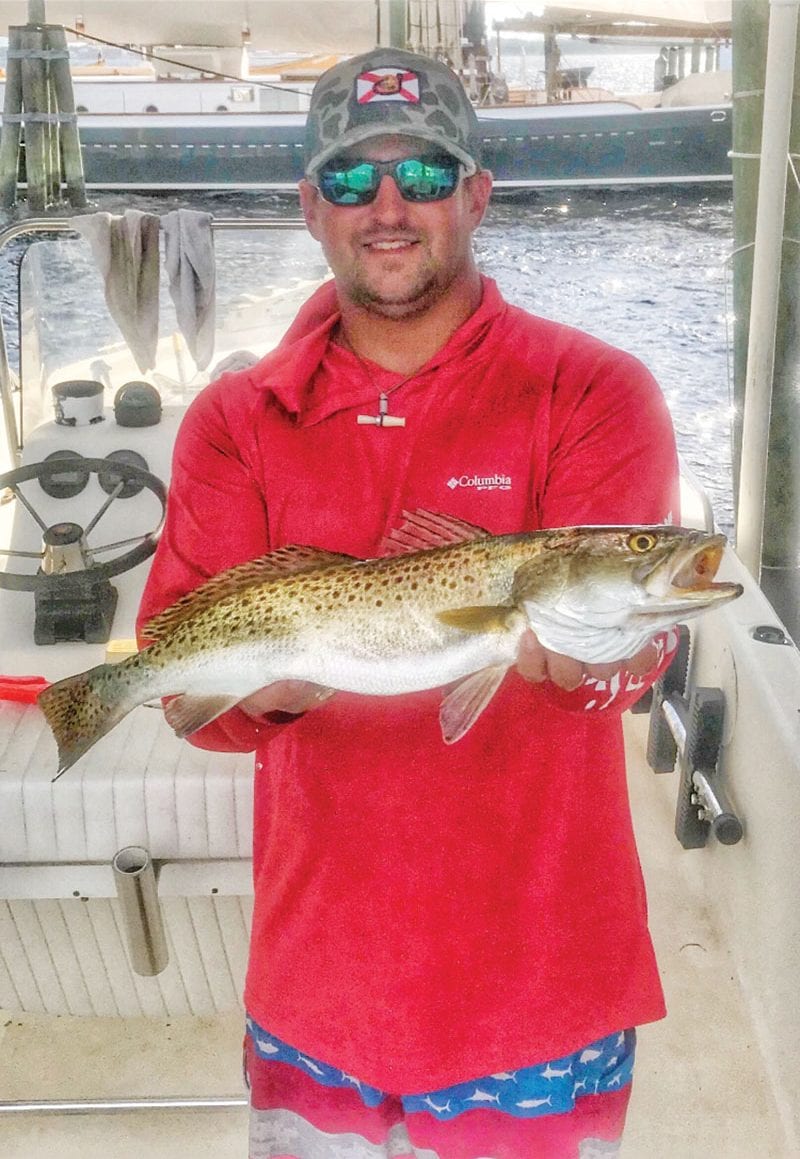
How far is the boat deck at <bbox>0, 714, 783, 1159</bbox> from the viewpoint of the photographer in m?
3.47

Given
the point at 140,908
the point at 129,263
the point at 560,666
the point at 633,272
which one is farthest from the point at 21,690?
the point at 633,272

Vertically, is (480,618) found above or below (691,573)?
below

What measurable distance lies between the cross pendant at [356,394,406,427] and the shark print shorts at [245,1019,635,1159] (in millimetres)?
1502

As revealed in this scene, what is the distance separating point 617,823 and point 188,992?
6.92 ft

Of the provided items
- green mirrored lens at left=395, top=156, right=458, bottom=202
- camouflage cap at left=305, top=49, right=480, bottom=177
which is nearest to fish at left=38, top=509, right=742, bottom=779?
green mirrored lens at left=395, top=156, right=458, bottom=202

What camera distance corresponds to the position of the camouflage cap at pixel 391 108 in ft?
7.80

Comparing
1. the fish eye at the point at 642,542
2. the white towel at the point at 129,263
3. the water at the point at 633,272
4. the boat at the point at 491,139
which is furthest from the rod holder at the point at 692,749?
the boat at the point at 491,139

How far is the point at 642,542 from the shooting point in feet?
6.62

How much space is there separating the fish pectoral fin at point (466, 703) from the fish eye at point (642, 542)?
0.38 meters

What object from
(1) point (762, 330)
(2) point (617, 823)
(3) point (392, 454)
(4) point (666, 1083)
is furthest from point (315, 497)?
(1) point (762, 330)

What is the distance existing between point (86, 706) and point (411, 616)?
0.84 m

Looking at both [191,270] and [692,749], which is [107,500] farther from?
[692,749]

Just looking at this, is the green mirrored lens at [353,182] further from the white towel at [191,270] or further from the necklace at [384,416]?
the white towel at [191,270]

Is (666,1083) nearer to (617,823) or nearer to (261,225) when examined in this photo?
(617,823)
